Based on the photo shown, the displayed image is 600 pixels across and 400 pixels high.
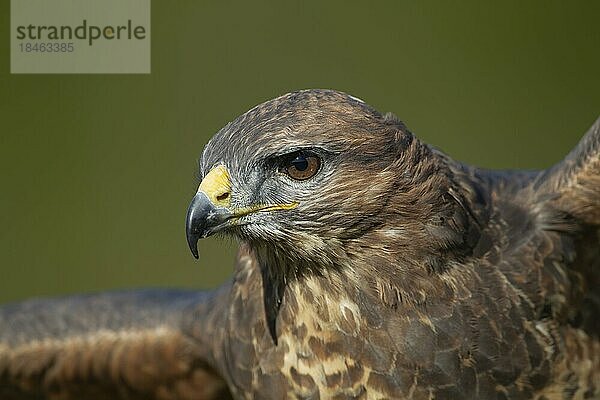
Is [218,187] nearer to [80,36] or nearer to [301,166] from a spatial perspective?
[301,166]

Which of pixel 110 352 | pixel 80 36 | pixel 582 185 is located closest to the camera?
pixel 582 185

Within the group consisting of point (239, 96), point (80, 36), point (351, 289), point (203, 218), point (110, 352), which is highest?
point (80, 36)

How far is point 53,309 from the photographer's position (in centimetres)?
337

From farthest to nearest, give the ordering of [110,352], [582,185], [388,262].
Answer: [110,352]
[582,185]
[388,262]

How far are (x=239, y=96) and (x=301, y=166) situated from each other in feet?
8.02

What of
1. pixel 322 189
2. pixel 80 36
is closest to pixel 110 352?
pixel 322 189

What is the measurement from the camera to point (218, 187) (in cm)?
222

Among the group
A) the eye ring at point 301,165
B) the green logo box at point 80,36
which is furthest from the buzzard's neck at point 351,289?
the green logo box at point 80,36

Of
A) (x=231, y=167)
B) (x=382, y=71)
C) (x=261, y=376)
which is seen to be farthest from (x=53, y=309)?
(x=382, y=71)

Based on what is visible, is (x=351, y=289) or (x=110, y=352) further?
(x=110, y=352)

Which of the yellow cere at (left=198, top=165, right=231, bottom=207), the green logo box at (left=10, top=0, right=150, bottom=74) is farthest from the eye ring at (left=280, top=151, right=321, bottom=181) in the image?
the green logo box at (left=10, top=0, right=150, bottom=74)

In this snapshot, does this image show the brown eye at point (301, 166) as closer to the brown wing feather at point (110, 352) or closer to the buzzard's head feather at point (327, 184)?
the buzzard's head feather at point (327, 184)

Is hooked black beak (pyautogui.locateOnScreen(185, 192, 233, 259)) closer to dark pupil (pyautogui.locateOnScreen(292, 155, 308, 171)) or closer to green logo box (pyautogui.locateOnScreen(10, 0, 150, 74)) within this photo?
dark pupil (pyautogui.locateOnScreen(292, 155, 308, 171))

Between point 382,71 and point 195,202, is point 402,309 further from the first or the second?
point 382,71
